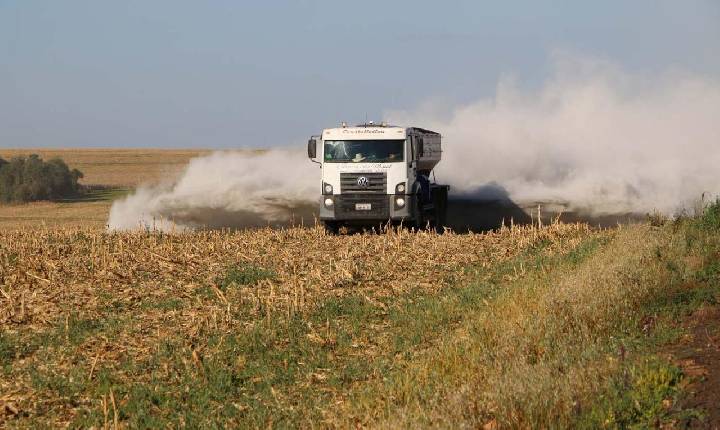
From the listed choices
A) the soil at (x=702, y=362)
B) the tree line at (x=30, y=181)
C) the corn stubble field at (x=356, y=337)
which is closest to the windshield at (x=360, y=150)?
the corn stubble field at (x=356, y=337)

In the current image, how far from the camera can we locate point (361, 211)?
2827cm

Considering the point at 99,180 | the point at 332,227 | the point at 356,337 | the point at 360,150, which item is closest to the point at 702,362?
the point at 356,337

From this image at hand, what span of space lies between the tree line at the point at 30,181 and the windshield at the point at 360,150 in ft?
128

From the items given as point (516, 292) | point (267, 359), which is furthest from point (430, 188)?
point (267, 359)

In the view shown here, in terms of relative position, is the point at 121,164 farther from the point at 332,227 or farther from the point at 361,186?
the point at 361,186

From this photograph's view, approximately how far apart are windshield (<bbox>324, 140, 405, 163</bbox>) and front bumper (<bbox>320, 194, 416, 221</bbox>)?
38.2 inches

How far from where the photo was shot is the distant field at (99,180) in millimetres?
47438

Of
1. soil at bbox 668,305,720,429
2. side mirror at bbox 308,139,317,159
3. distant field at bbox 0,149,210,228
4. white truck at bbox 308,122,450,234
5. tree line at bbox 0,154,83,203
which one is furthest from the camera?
tree line at bbox 0,154,83,203

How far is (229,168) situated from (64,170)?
117ft

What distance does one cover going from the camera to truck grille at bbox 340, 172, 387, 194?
2811 centimetres

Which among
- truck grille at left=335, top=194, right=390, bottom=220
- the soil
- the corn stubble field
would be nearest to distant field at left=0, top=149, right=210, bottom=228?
truck grille at left=335, top=194, right=390, bottom=220

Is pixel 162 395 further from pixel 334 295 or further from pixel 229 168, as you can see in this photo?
pixel 229 168

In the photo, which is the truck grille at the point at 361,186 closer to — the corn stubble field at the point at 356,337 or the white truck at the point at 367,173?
the white truck at the point at 367,173

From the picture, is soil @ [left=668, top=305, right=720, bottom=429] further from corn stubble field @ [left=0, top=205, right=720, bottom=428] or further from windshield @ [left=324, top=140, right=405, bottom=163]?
windshield @ [left=324, top=140, right=405, bottom=163]
